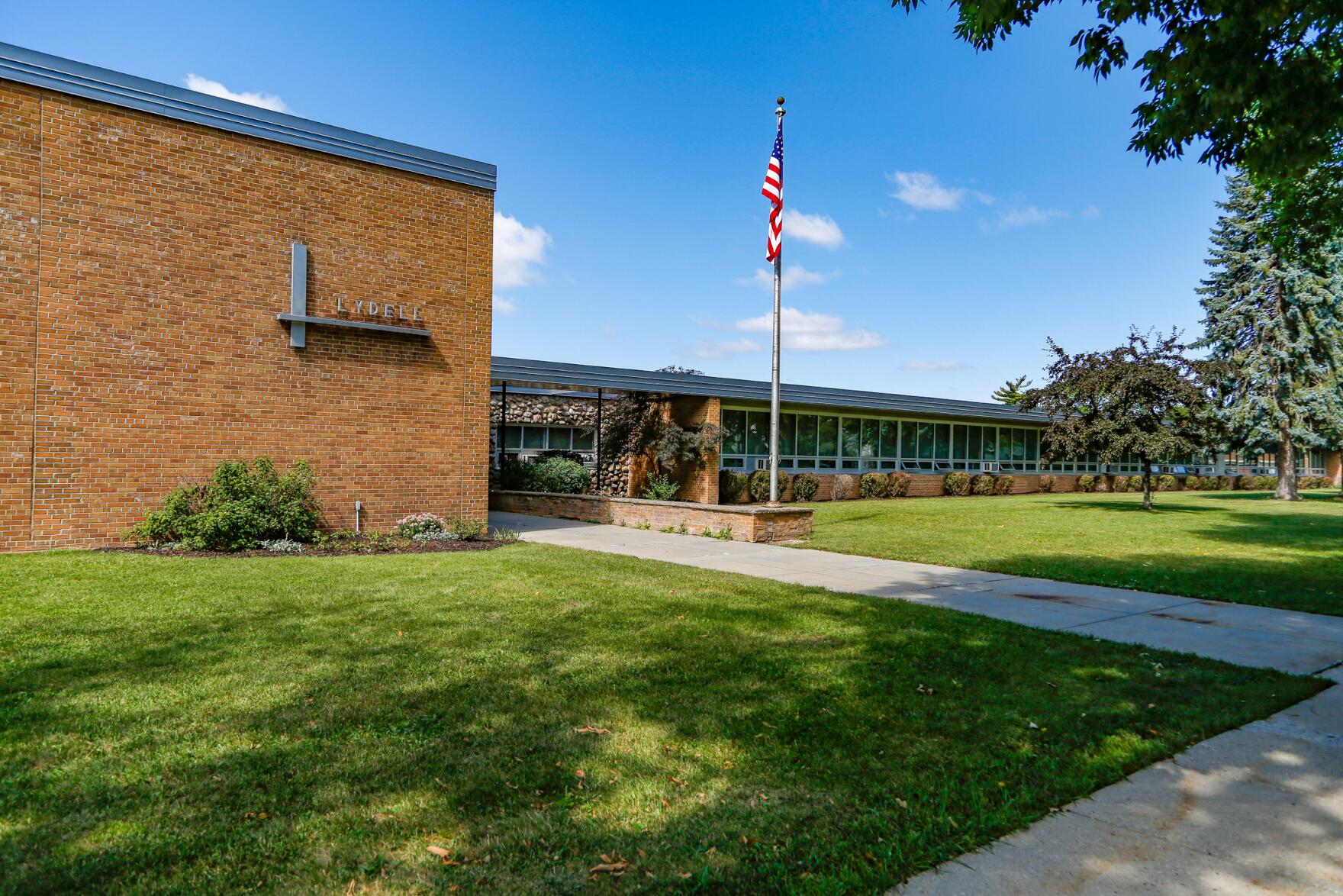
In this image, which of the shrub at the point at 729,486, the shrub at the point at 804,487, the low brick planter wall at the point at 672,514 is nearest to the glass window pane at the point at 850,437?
the shrub at the point at 804,487

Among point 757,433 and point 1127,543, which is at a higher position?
point 757,433

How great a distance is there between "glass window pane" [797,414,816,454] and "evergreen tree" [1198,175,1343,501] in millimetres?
17650

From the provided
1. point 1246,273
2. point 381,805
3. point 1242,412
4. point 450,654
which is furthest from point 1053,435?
point 381,805

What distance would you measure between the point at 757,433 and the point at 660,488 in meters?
5.20

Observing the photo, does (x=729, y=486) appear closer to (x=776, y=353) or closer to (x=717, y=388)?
(x=717, y=388)

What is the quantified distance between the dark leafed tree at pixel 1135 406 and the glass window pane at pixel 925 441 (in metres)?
6.82

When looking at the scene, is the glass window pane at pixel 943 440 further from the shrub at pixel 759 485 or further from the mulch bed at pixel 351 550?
the mulch bed at pixel 351 550

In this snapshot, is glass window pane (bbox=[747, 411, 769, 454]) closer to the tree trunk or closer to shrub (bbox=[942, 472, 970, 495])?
shrub (bbox=[942, 472, 970, 495])

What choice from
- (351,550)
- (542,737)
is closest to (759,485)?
(351,550)

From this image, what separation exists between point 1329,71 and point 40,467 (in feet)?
43.2

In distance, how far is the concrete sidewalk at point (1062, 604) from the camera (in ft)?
20.7

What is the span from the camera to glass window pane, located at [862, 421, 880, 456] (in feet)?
92.5

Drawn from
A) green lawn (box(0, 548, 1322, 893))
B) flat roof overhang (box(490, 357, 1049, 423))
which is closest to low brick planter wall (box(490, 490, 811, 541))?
flat roof overhang (box(490, 357, 1049, 423))

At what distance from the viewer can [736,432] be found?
79.6 ft
